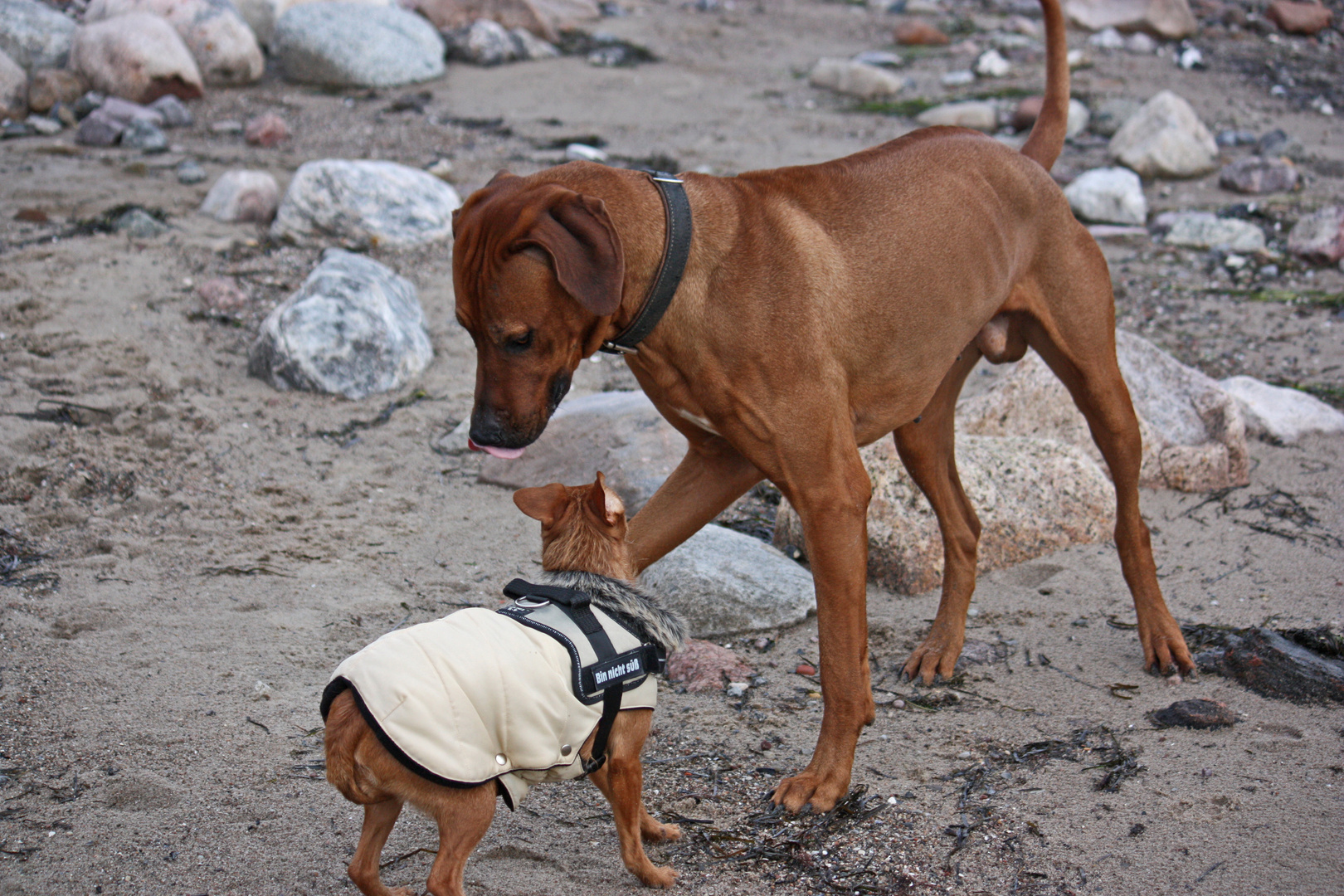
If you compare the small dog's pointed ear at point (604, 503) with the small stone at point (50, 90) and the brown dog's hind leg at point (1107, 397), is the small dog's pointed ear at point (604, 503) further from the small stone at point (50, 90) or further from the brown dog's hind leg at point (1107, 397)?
the small stone at point (50, 90)

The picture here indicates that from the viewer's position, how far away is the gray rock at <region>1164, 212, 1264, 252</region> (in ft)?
→ 27.7

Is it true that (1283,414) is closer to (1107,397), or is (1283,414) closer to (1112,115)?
(1107,397)

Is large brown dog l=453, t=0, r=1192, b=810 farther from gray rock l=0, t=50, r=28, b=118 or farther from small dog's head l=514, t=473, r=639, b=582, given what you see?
gray rock l=0, t=50, r=28, b=118

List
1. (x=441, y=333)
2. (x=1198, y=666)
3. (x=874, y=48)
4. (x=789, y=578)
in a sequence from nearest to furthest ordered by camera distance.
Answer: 1. (x=1198, y=666)
2. (x=789, y=578)
3. (x=441, y=333)
4. (x=874, y=48)

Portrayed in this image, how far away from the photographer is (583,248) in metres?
2.88

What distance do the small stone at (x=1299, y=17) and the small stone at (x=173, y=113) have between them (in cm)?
1496

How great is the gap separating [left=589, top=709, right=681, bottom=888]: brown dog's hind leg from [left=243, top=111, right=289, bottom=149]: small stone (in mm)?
8608

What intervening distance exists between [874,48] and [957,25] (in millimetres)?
1938

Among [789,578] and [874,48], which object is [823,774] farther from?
[874,48]

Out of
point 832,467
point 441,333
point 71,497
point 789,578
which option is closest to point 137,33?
point 441,333

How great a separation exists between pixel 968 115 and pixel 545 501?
9781 millimetres

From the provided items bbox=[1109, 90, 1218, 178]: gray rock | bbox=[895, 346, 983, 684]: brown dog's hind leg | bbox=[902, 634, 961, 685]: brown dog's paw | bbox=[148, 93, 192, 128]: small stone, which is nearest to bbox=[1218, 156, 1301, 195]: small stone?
bbox=[1109, 90, 1218, 178]: gray rock

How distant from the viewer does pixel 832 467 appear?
10.8 feet

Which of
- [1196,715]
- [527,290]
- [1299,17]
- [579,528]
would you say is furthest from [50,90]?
[1299,17]
